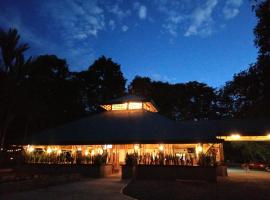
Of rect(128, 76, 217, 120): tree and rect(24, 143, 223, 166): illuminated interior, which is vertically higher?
rect(128, 76, 217, 120): tree

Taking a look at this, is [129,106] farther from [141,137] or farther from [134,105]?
Answer: [141,137]

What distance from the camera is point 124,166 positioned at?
17562 millimetres

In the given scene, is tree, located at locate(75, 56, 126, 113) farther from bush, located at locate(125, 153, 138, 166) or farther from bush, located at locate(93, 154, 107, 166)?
bush, located at locate(125, 153, 138, 166)

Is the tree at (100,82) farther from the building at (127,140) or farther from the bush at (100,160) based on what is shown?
the bush at (100,160)

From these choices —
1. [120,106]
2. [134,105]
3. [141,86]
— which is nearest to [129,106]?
[134,105]

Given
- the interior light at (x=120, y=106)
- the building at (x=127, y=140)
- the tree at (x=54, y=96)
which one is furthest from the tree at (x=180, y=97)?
the building at (x=127, y=140)

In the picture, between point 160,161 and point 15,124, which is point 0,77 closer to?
point 160,161

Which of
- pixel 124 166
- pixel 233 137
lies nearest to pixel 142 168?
pixel 124 166

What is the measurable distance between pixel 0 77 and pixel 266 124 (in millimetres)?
20647

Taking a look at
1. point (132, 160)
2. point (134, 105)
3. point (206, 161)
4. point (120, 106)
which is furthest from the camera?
point (120, 106)

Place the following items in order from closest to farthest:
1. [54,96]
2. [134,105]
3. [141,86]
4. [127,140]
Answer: [127,140] < [134,105] < [54,96] < [141,86]

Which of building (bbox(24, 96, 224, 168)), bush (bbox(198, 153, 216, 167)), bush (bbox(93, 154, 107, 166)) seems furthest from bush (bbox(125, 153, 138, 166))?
bush (bbox(198, 153, 216, 167))

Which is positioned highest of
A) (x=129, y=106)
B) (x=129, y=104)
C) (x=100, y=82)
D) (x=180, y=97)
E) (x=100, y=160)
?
(x=100, y=82)

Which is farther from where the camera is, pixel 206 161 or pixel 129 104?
pixel 129 104
